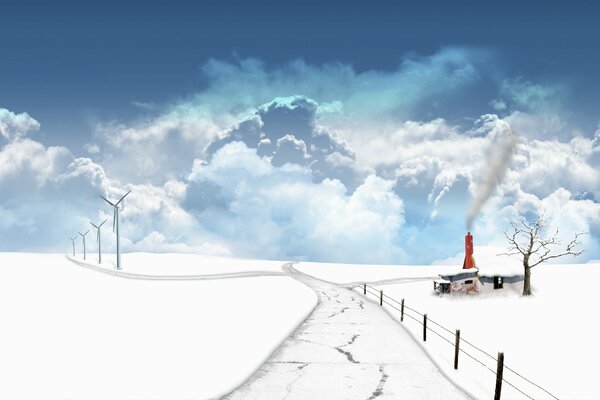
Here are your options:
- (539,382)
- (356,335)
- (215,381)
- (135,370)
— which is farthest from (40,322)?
(539,382)

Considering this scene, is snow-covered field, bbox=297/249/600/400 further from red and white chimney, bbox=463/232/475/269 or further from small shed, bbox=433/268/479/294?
red and white chimney, bbox=463/232/475/269

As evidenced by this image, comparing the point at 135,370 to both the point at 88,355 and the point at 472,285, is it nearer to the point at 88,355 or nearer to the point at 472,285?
the point at 88,355

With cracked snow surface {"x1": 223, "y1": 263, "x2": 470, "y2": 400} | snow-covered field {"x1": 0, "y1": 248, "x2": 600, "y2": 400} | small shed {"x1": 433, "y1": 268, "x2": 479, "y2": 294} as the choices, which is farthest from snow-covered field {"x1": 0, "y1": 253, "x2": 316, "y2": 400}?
small shed {"x1": 433, "y1": 268, "x2": 479, "y2": 294}

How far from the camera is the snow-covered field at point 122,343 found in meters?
11.8

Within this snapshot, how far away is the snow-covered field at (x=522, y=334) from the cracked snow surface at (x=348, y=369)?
2.72ft

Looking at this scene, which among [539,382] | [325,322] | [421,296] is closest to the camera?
[539,382]

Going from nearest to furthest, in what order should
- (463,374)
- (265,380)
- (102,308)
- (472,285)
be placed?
1. (265,380)
2. (463,374)
3. (102,308)
4. (472,285)

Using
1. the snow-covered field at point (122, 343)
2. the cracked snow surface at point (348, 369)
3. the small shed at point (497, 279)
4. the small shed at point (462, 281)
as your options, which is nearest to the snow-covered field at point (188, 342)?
the snow-covered field at point (122, 343)

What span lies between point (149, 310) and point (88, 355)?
9163mm

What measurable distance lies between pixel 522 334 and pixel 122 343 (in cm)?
1896

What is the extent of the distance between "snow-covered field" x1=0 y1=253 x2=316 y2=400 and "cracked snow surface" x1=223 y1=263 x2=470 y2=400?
675 mm

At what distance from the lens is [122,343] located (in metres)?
15.5

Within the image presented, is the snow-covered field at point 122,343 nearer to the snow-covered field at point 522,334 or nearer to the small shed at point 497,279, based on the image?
the snow-covered field at point 522,334

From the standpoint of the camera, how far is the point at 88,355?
13562mm
